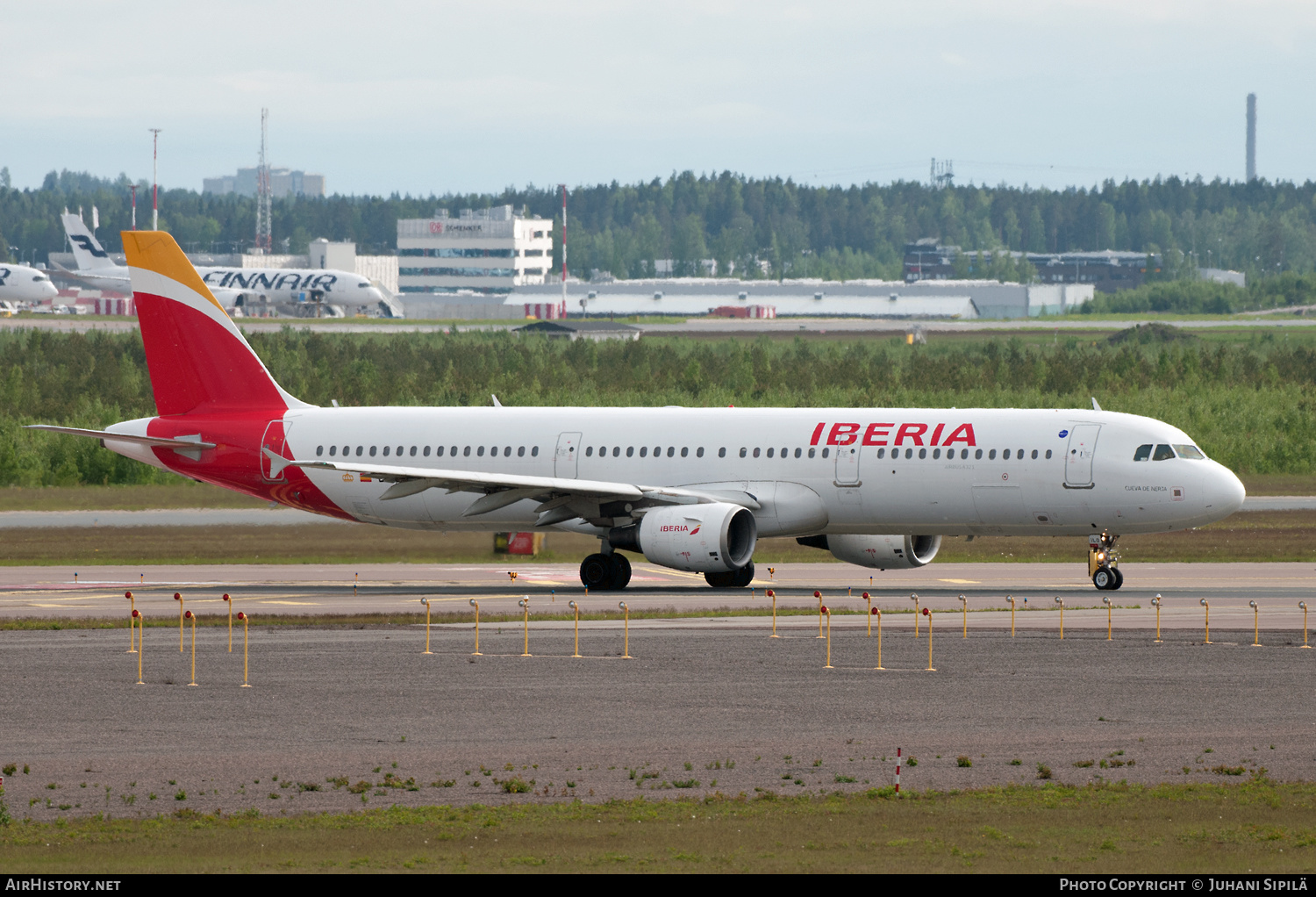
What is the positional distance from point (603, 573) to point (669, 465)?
3236mm

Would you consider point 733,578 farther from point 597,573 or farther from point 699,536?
point 597,573

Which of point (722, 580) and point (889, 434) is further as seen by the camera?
point (722, 580)

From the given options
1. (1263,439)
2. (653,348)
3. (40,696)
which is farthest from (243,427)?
(653,348)

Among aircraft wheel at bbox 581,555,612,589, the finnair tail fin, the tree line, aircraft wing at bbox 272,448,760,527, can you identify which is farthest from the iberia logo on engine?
the tree line

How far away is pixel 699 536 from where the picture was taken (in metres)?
42.1

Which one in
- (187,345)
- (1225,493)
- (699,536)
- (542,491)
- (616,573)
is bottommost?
(616,573)

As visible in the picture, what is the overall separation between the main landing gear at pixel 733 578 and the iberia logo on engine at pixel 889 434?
11.4 ft

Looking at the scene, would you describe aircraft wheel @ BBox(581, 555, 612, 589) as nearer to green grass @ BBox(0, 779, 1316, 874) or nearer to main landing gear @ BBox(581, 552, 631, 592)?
main landing gear @ BBox(581, 552, 631, 592)

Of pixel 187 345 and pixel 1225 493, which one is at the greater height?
pixel 187 345

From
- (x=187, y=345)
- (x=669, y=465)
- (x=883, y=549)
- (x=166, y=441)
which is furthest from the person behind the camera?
(x=187, y=345)

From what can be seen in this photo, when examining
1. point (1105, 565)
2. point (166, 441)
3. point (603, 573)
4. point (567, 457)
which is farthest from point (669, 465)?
point (166, 441)

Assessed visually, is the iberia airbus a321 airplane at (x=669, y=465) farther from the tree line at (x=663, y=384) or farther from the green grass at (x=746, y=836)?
the tree line at (x=663, y=384)

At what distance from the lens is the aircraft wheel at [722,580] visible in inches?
1747

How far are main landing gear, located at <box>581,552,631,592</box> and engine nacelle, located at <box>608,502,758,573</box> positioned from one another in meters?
0.88
